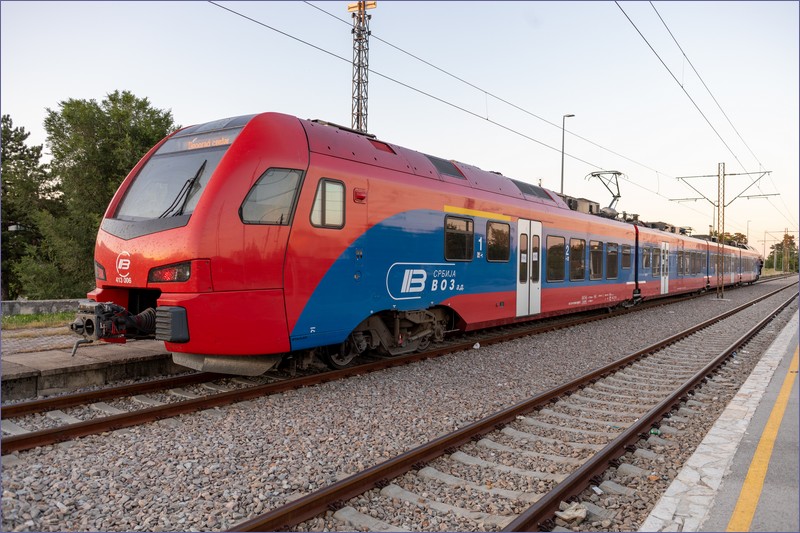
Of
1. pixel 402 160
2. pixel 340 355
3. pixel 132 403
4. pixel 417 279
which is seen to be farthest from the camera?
pixel 402 160

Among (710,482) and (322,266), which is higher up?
(322,266)

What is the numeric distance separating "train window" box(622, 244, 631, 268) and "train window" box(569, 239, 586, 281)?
3716 mm

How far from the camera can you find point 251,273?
623cm

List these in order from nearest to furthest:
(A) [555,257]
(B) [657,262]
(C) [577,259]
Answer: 1. (A) [555,257]
2. (C) [577,259]
3. (B) [657,262]

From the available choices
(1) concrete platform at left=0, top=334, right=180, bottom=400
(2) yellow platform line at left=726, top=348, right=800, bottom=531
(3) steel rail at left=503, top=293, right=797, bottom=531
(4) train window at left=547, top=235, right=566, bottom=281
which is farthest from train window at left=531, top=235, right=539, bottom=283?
(1) concrete platform at left=0, top=334, right=180, bottom=400

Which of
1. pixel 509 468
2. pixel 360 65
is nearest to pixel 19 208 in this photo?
pixel 360 65

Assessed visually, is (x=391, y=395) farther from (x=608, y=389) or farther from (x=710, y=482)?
(x=710, y=482)

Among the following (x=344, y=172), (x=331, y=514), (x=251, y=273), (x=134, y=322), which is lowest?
(x=331, y=514)

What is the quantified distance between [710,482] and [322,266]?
4659 millimetres

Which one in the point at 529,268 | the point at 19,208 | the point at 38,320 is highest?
the point at 19,208

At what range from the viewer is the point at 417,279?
342 inches

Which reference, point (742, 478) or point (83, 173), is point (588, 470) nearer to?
point (742, 478)

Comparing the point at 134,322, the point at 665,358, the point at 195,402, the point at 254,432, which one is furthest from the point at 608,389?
the point at 134,322

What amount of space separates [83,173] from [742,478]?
35.2 metres
